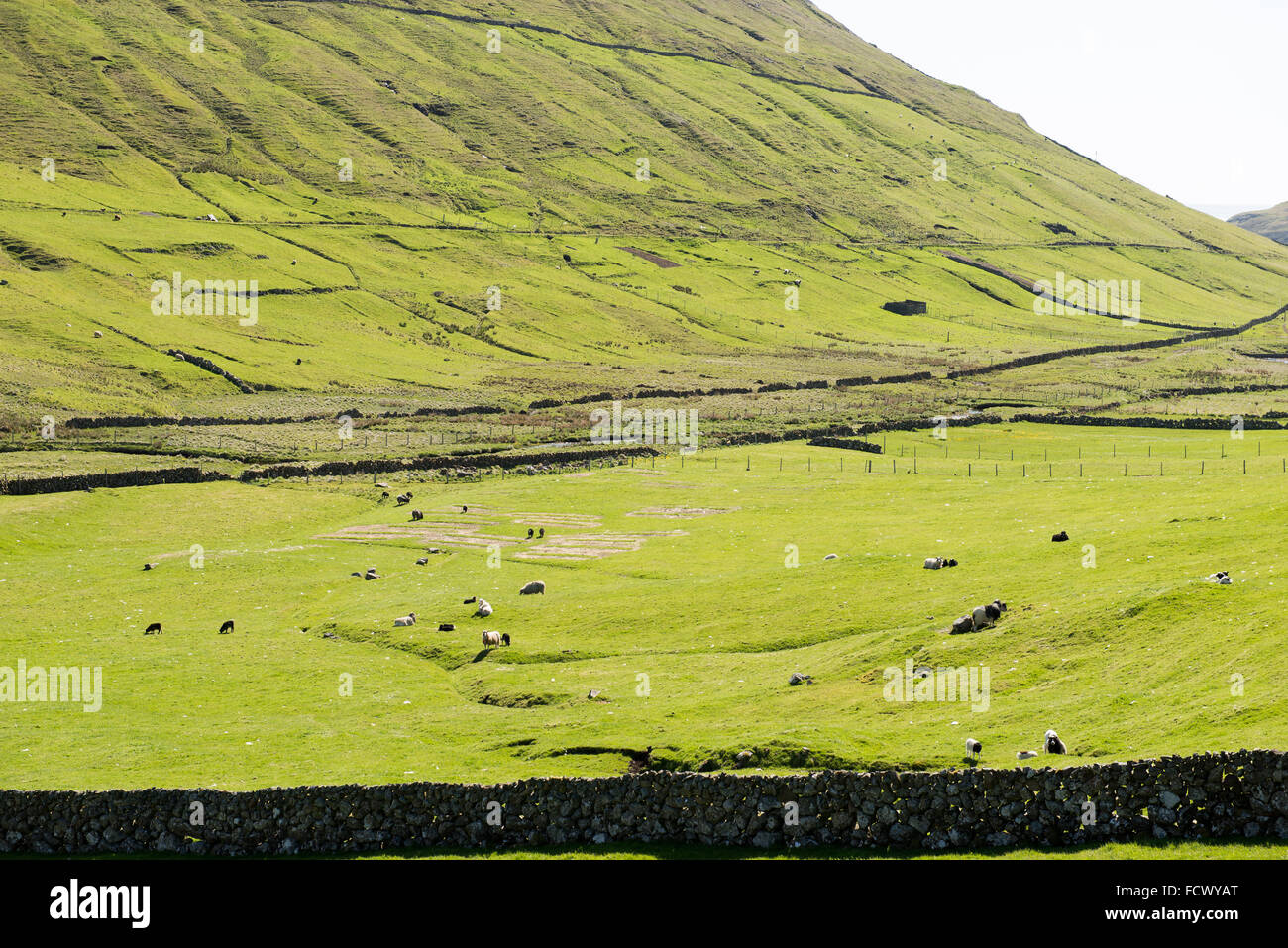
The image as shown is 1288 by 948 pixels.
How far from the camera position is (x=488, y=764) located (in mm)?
38594

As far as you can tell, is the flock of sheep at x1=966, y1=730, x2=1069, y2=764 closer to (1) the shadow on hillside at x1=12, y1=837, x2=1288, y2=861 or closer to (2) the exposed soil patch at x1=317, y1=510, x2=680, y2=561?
(1) the shadow on hillside at x1=12, y1=837, x2=1288, y2=861

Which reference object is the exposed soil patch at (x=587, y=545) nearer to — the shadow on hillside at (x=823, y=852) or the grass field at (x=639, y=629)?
the grass field at (x=639, y=629)

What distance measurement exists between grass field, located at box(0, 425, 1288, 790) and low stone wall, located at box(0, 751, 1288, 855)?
252cm

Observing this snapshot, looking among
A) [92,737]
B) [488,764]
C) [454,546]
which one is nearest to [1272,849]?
[488,764]

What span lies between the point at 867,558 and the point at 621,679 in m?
22.6

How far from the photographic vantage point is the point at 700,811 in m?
31.6

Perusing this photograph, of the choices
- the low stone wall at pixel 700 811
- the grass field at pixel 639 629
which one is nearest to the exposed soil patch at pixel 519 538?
the grass field at pixel 639 629

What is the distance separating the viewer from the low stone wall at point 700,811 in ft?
90.4

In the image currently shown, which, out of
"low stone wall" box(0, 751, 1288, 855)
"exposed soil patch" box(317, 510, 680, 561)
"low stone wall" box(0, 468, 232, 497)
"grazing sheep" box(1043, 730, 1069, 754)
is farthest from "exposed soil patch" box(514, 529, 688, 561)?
"grazing sheep" box(1043, 730, 1069, 754)

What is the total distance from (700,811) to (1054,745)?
10137 mm

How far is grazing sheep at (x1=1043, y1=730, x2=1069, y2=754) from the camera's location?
1287 inches

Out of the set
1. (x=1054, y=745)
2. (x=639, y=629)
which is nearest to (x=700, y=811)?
(x=1054, y=745)

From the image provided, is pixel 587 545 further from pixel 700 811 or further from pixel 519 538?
pixel 700 811

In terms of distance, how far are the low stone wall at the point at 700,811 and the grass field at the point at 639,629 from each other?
8.26ft
